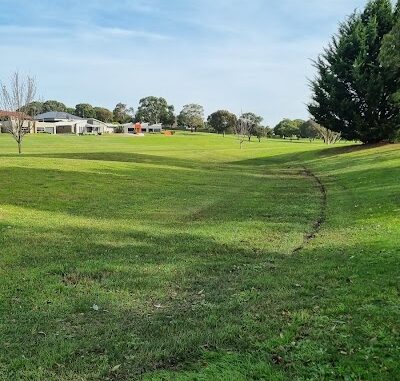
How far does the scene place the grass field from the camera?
15.7ft

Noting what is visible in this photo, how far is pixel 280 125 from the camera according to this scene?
13462 centimetres

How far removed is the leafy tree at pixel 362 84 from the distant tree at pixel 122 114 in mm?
140183

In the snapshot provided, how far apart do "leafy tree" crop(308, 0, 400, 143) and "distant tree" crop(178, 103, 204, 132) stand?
110382 mm

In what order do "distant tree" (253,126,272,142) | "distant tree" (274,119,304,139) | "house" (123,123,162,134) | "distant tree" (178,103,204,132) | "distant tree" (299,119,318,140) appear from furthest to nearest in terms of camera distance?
"distant tree" (178,103,204,132) → "house" (123,123,162,134) → "distant tree" (274,119,304,139) → "distant tree" (253,126,272,142) → "distant tree" (299,119,318,140)

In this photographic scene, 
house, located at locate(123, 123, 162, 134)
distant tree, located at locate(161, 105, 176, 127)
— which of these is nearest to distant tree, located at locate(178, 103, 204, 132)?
distant tree, located at locate(161, 105, 176, 127)

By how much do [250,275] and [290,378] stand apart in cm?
360

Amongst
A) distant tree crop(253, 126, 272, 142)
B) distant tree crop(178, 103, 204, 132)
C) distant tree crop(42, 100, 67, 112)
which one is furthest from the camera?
distant tree crop(42, 100, 67, 112)

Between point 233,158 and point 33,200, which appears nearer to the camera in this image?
point 33,200

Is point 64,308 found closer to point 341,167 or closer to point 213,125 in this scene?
point 341,167

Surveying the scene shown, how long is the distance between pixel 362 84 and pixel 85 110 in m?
141

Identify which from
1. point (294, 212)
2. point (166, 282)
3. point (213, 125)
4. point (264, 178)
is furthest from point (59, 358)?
point (213, 125)

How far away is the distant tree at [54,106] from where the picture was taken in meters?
181

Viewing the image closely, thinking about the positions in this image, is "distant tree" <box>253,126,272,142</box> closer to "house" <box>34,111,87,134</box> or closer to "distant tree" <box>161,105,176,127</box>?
"distant tree" <box>161,105,176,127</box>

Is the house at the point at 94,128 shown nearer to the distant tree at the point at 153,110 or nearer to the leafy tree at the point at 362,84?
the distant tree at the point at 153,110
